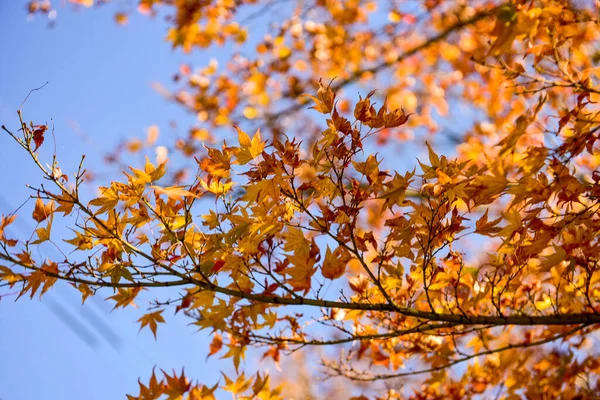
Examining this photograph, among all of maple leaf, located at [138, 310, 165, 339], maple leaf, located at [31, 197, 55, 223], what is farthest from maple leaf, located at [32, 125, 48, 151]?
maple leaf, located at [138, 310, 165, 339]

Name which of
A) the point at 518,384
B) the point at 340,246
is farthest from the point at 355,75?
the point at 340,246

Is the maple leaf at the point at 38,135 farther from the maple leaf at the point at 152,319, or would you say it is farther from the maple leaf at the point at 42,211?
the maple leaf at the point at 152,319

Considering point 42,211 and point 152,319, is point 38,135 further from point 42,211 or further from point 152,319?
point 152,319

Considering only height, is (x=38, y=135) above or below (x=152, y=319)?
above

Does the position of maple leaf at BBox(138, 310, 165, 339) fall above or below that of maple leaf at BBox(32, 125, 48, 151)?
below

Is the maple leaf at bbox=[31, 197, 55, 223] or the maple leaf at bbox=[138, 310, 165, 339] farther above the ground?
the maple leaf at bbox=[31, 197, 55, 223]

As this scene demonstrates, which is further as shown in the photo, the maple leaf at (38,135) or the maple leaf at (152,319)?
the maple leaf at (152,319)

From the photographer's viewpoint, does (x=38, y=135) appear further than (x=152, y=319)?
No

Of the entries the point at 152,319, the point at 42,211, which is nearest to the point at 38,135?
the point at 42,211

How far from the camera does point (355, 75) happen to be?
16.3 ft

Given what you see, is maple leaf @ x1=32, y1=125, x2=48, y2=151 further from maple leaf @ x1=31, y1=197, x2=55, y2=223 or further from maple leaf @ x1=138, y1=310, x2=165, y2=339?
maple leaf @ x1=138, y1=310, x2=165, y2=339

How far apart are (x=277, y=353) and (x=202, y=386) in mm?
358

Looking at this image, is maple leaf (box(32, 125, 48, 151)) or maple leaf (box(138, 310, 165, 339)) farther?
maple leaf (box(138, 310, 165, 339))

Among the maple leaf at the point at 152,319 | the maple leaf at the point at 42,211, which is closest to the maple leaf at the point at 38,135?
the maple leaf at the point at 42,211
